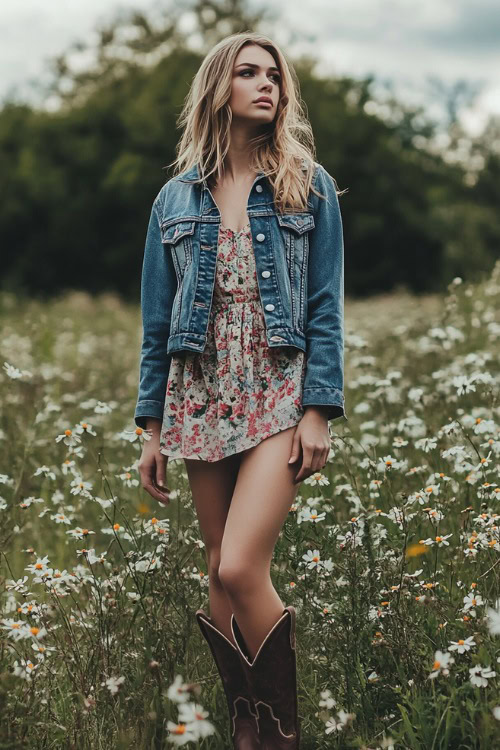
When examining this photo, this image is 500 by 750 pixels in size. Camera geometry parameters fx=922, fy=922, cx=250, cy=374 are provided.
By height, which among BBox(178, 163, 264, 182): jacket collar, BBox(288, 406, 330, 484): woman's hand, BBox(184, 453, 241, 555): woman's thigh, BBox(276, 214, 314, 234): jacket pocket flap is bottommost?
BBox(184, 453, 241, 555): woman's thigh

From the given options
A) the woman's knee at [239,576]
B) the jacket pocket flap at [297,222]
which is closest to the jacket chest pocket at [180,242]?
the jacket pocket flap at [297,222]

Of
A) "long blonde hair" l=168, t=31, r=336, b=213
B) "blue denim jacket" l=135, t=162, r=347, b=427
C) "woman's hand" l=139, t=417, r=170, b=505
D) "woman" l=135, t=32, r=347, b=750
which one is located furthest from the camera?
"woman's hand" l=139, t=417, r=170, b=505

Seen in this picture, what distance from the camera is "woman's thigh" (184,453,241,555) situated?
2.85m

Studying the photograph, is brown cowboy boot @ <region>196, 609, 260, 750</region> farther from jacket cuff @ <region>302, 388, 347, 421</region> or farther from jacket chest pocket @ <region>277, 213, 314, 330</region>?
jacket chest pocket @ <region>277, 213, 314, 330</region>

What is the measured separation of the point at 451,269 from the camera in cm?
3322

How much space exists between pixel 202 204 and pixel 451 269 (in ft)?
103

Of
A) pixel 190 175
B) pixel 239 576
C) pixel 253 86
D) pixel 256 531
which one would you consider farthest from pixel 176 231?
pixel 239 576

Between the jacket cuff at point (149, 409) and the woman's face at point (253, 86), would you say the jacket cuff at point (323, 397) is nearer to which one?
the jacket cuff at point (149, 409)

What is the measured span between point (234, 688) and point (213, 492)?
1.96ft

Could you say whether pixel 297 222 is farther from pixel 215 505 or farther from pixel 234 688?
pixel 234 688

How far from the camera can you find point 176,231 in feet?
9.75

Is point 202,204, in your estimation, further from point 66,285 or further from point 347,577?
point 66,285

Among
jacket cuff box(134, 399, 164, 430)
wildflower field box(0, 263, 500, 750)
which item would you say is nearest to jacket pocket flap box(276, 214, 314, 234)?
jacket cuff box(134, 399, 164, 430)

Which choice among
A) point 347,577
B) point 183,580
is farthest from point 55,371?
point 347,577
